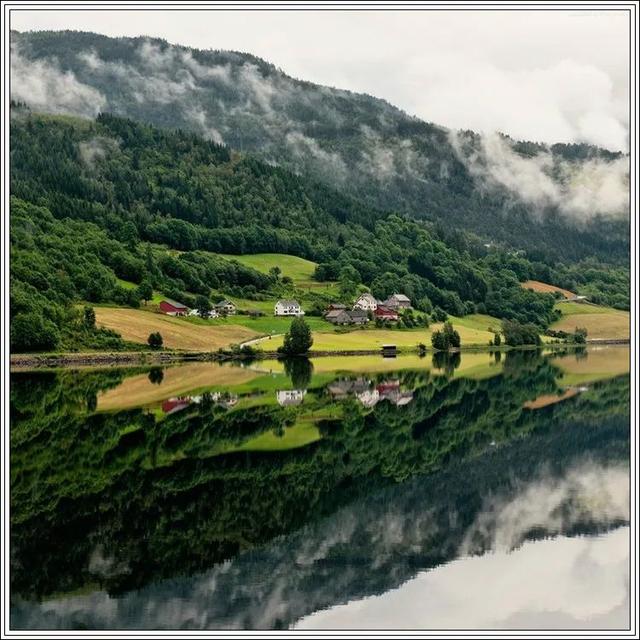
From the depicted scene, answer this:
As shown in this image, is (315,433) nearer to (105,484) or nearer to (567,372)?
(105,484)

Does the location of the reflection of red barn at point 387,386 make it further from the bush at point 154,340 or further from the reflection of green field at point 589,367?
the bush at point 154,340

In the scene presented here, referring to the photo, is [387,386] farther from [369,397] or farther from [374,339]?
[374,339]

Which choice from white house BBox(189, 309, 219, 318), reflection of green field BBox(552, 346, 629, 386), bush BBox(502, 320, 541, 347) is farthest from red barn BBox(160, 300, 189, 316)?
bush BBox(502, 320, 541, 347)

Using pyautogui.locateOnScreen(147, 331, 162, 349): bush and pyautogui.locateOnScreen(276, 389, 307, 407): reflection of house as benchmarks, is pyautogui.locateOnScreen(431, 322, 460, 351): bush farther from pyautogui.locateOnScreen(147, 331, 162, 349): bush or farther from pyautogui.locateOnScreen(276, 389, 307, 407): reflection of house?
pyautogui.locateOnScreen(276, 389, 307, 407): reflection of house

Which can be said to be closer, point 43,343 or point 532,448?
point 532,448

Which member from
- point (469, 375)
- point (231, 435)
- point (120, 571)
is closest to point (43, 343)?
point (469, 375)

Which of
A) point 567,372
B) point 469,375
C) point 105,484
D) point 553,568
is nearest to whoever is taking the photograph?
point 553,568

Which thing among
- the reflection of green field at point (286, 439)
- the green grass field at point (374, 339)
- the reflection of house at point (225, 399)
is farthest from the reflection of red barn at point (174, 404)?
the green grass field at point (374, 339)

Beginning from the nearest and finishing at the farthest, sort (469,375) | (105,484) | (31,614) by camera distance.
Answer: (31,614)
(105,484)
(469,375)
